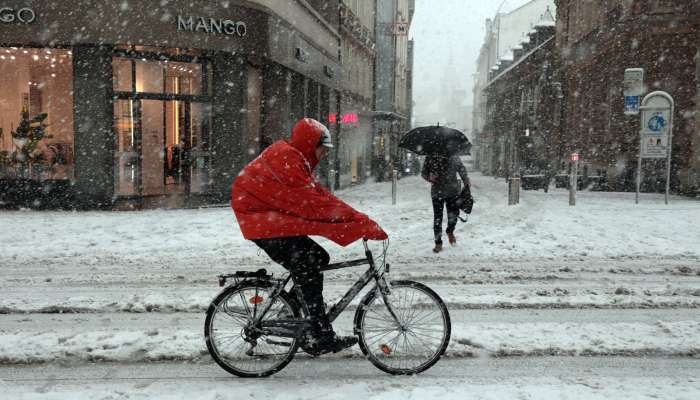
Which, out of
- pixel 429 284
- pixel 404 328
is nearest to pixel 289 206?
pixel 404 328

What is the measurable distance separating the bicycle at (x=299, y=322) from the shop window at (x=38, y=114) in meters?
13.2

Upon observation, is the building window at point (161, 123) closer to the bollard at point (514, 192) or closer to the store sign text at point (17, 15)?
the store sign text at point (17, 15)

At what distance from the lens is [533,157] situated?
42.4 meters

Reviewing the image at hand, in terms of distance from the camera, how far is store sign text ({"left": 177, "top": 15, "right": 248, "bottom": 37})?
53.1 ft

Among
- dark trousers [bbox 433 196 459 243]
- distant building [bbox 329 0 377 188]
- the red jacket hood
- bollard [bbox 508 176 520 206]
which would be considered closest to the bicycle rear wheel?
the red jacket hood

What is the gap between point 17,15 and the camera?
1522 centimetres

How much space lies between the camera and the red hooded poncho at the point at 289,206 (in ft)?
13.5

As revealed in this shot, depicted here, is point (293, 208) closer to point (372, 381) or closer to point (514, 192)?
point (372, 381)

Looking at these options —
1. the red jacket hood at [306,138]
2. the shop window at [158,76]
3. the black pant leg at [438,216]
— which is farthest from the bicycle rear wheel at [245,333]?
the shop window at [158,76]

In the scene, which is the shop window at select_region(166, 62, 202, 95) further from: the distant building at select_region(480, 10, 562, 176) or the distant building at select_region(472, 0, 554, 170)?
the distant building at select_region(472, 0, 554, 170)

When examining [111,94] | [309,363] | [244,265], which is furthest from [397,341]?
[111,94]

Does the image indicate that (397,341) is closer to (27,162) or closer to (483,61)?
(27,162)

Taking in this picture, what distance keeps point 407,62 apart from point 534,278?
54101 millimetres

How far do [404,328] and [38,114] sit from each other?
1467 centimetres
